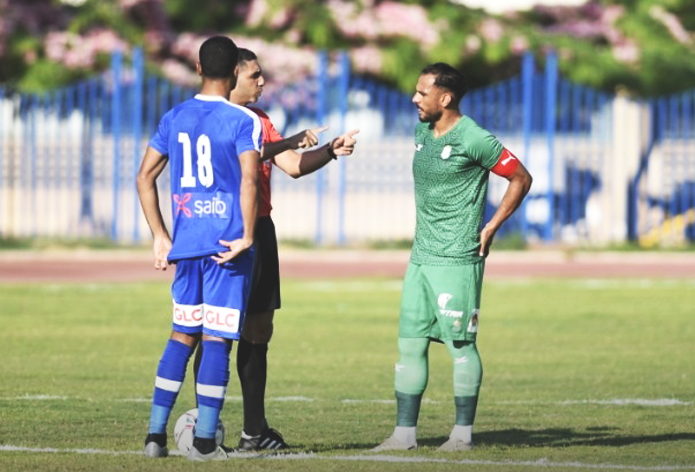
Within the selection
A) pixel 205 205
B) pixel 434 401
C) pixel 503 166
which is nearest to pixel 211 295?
pixel 205 205

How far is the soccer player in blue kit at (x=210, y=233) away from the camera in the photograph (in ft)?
27.9

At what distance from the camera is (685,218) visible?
1150 inches

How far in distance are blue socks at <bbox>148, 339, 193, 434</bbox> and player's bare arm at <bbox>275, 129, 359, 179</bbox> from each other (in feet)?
3.71

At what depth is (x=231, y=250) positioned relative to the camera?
334 inches

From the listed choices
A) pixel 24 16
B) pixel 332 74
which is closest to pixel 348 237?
pixel 332 74

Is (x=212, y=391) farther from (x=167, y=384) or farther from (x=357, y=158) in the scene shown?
(x=357, y=158)

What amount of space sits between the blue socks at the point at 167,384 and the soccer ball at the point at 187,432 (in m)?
0.14

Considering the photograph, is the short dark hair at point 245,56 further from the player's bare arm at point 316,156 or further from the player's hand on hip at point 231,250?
the player's hand on hip at point 231,250

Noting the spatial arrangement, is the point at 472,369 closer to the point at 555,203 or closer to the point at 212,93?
the point at 212,93

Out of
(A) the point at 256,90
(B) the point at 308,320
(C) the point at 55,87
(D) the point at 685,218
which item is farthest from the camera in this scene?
(C) the point at 55,87

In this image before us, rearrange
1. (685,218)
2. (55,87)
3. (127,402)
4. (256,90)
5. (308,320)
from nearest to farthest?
(256,90) < (127,402) < (308,320) < (685,218) < (55,87)

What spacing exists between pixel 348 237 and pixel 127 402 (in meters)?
18.7

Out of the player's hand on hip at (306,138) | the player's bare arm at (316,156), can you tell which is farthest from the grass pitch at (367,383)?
the player's hand on hip at (306,138)

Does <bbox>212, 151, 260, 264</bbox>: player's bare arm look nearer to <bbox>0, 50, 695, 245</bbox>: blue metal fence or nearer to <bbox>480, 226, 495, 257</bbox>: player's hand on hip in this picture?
<bbox>480, 226, 495, 257</bbox>: player's hand on hip
